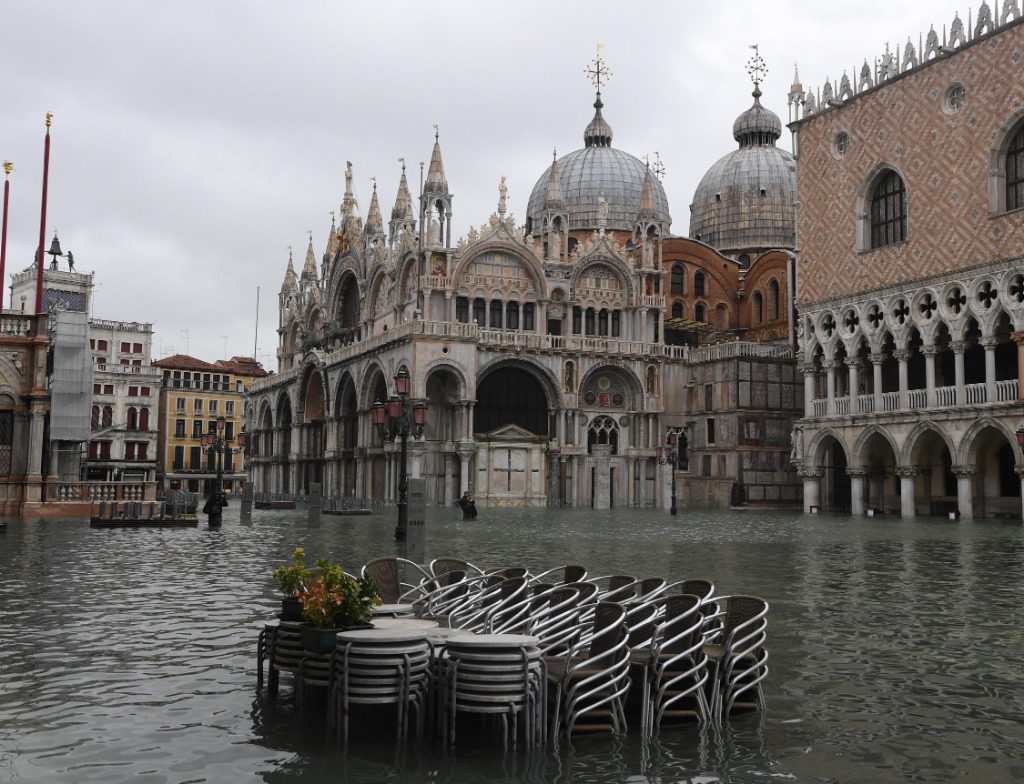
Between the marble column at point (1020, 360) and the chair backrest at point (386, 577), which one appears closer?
the chair backrest at point (386, 577)

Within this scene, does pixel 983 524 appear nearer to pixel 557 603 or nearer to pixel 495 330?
pixel 495 330

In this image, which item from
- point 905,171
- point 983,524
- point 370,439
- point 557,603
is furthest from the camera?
point 370,439

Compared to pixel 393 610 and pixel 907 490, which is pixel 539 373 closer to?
pixel 907 490

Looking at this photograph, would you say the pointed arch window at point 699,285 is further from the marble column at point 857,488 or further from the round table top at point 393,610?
the round table top at point 393,610

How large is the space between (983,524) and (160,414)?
231 feet

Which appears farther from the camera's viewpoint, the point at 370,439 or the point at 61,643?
the point at 370,439

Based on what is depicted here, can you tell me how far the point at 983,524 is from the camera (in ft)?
114

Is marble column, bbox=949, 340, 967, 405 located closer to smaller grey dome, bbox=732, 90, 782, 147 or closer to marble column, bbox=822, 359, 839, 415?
marble column, bbox=822, 359, 839, 415

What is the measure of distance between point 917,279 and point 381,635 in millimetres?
37270

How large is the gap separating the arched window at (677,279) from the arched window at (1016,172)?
95.0ft

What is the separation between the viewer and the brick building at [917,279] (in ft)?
122

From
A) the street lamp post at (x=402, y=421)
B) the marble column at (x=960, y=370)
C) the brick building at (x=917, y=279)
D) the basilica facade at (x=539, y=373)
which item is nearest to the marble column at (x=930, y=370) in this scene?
the brick building at (x=917, y=279)

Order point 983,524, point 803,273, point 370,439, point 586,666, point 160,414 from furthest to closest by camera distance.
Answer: point 160,414, point 370,439, point 803,273, point 983,524, point 586,666

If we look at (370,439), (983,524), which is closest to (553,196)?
(370,439)
